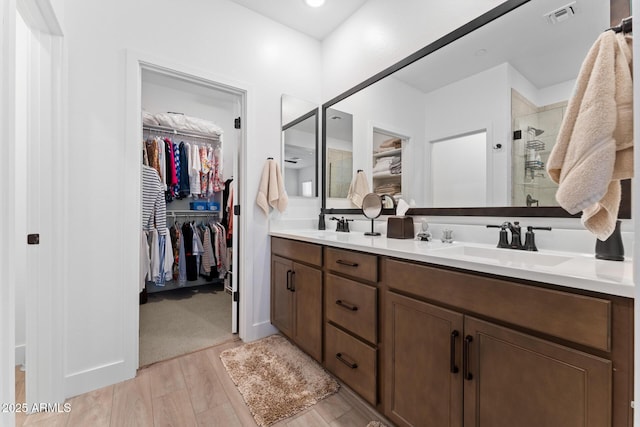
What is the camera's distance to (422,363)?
3.60 ft

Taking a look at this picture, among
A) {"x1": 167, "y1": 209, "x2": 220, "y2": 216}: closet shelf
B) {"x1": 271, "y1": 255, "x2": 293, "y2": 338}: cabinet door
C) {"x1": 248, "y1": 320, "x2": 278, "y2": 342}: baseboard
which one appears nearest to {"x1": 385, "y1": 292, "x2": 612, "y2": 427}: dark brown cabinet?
{"x1": 271, "y1": 255, "x2": 293, "y2": 338}: cabinet door

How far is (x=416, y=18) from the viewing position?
179 cm

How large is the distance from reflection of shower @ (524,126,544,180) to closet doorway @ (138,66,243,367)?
202 cm

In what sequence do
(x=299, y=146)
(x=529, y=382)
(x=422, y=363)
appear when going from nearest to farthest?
1. (x=529, y=382)
2. (x=422, y=363)
3. (x=299, y=146)

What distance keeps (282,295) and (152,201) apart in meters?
1.92

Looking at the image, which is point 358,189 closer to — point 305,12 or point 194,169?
point 305,12

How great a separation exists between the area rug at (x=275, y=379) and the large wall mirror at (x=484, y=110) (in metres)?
1.26

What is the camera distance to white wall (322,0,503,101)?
1.61 m

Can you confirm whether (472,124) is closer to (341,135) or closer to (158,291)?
(341,135)

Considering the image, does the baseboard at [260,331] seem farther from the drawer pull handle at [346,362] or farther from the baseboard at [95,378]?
the drawer pull handle at [346,362]

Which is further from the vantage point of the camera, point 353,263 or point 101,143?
point 101,143

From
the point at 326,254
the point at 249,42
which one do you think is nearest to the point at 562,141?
the point at 326,254

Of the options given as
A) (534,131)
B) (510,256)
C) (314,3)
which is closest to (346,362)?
(510,256)

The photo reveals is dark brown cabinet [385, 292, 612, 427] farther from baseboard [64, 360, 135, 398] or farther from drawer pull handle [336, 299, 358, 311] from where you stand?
baseboard [64, 360, 135, 398]
